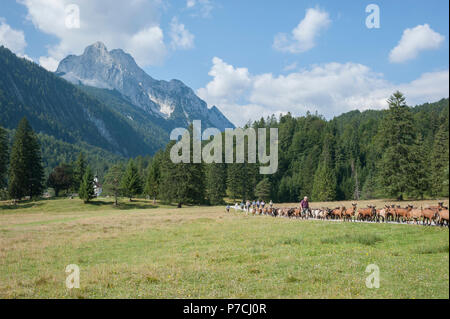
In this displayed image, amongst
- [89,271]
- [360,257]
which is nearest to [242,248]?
[360,257]

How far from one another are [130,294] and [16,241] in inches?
772

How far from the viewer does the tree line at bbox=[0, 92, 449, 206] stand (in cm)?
4972

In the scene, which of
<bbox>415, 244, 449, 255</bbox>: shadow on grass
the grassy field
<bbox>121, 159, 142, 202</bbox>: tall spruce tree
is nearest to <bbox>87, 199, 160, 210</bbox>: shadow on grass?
<bbox>121, 159, 142, 202</bbox>: tall spruce tree

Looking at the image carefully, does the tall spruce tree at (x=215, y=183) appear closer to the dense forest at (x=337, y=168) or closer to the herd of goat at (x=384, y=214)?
the dense forest at (x=337, y=168)

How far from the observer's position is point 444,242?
15.0 metres

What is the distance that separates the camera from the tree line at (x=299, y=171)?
49719 millimetres

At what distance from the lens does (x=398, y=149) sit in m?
50.3
